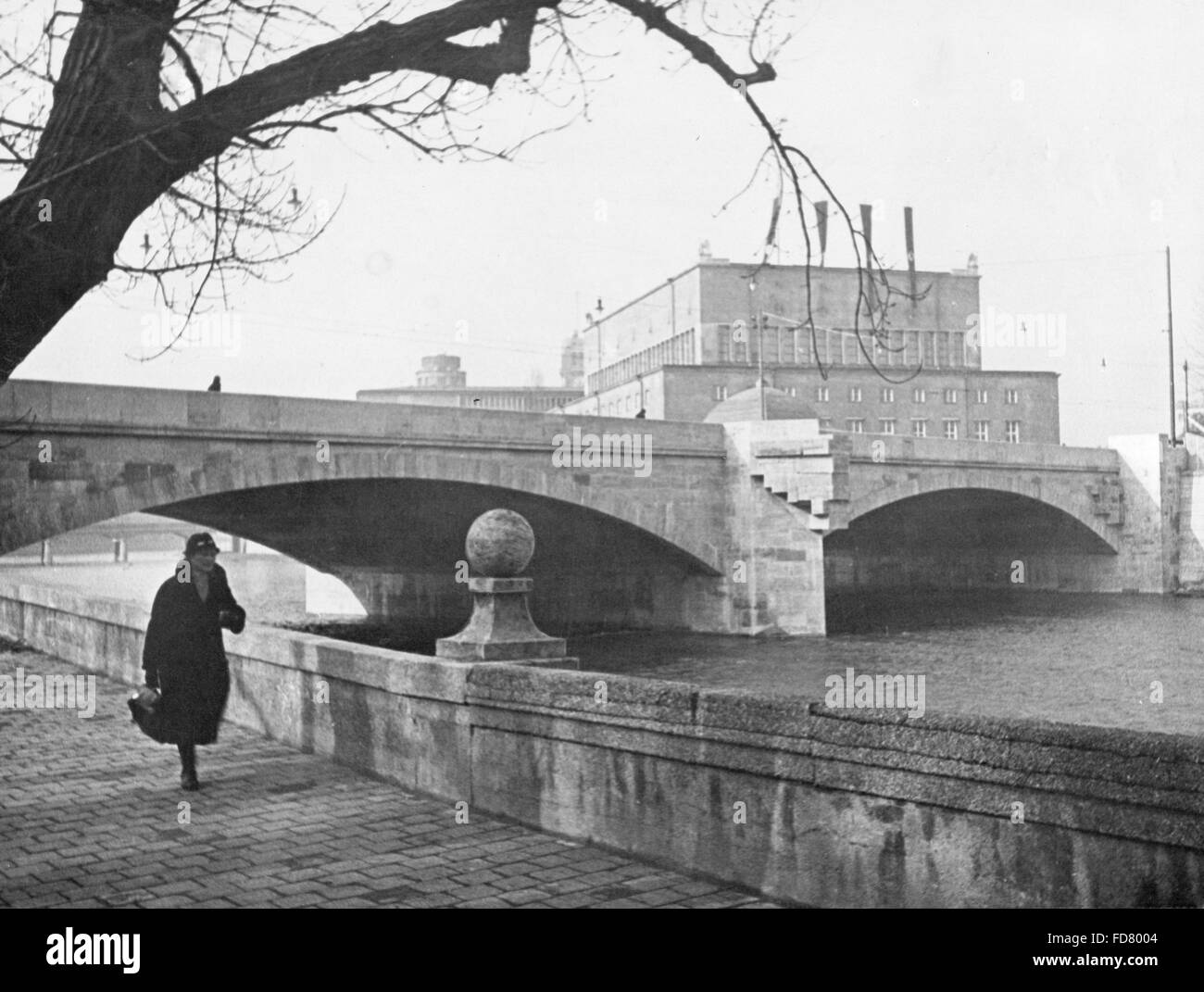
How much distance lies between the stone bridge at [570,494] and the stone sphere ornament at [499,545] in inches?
280

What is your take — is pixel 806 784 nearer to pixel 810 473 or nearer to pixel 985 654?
pixel 985 654

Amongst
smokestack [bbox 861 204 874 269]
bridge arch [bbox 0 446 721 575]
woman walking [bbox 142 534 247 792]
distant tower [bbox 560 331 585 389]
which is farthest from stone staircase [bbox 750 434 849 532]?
distant tower [bbox 560 331 585 389]

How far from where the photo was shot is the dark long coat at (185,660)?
6.22m

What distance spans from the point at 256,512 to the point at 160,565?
40.6 meters

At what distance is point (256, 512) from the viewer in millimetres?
21688

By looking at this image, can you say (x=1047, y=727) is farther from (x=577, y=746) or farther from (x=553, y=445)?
(x=553, y=445)

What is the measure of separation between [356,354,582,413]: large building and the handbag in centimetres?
3539

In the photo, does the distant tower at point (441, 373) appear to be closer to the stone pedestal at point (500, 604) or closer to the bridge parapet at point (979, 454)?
the bridge parapet at point (979, 454)

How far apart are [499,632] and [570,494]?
15620 millimetres

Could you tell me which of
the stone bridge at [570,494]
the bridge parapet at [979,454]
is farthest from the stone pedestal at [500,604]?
the bridge parapet at [979,454]

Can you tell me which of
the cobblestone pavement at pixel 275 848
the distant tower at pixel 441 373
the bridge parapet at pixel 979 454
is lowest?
the cobblestone pavement at pixel 275 848

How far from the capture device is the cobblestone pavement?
13.9ft
